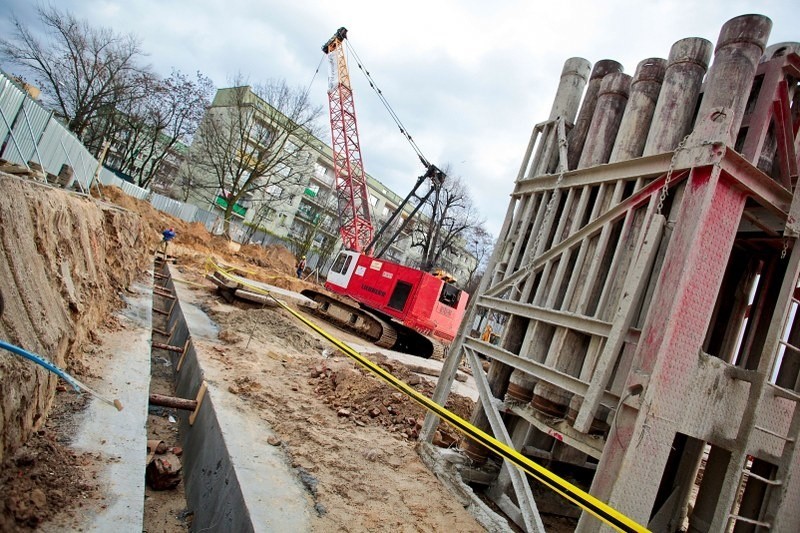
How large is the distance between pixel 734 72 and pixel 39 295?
5.20 meters

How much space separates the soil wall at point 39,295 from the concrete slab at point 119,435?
27 cm

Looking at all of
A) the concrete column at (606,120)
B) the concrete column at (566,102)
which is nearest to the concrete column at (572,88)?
the concrete column at (566,102)

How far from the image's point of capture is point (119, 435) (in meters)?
3.15

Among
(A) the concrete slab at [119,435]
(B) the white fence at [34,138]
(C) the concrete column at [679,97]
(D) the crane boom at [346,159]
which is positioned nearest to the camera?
(A) the concrete slab at [119,435]

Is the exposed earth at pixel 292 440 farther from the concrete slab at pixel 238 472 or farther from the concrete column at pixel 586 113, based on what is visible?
the concrete column at pixel 586 113

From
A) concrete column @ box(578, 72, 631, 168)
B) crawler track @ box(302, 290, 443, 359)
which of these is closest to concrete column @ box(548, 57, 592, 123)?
concrete column @ box(578, 72, 631, 168)

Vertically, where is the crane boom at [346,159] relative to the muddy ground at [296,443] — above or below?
above

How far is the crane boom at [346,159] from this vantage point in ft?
86.0

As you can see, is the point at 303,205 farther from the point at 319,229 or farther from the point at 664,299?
the point at 664,299

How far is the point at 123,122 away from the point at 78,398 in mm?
36203

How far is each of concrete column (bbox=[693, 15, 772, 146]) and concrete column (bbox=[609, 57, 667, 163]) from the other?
607 mm

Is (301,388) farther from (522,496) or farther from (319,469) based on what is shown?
(522,496)

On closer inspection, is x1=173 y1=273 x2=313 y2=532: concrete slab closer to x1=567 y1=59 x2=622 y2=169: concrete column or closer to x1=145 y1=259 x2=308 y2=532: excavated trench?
x1=145 y1=259 x2=308 y2=532: excavated trench

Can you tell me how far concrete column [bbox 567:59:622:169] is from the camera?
185 inches
